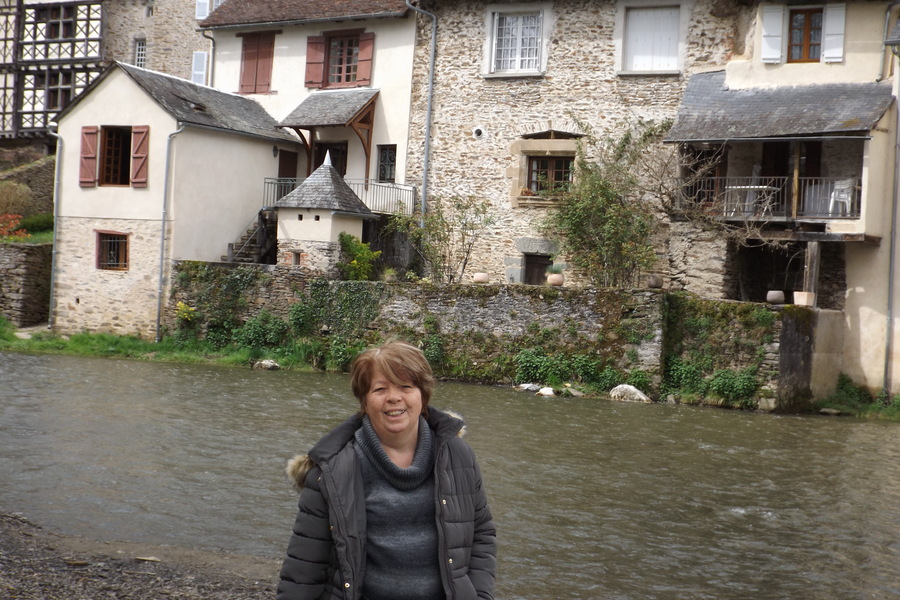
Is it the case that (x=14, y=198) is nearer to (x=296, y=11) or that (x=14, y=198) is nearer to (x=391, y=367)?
(x=296, y=11)

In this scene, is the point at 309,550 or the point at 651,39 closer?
the point at 309,550

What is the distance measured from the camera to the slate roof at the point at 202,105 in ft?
66.4

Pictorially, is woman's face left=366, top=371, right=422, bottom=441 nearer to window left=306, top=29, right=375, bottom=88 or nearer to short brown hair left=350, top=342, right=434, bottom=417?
short brown hair left=350, top=342, right=434, bottom=417

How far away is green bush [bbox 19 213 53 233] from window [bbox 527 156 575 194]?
544 inches

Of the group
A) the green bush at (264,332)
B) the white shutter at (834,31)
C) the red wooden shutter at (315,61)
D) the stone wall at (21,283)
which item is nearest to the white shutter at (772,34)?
the white shutter at (834,31)

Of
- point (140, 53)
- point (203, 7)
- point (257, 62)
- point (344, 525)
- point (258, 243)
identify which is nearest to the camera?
point (344, 525)

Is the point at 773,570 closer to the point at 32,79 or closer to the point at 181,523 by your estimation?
Result: the point at 181,523

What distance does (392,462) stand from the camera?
3113 mm

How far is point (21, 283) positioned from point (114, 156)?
338 cm

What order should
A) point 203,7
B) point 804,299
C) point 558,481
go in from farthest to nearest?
point 203,7 < point 804,299 < point 558,481

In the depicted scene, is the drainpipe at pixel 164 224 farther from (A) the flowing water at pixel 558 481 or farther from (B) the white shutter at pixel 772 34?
(B) the white shutter at pixel 772 34

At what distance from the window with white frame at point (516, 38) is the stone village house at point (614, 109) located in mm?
36

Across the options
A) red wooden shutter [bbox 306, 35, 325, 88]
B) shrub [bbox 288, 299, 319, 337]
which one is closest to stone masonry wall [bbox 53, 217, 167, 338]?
shrub [bbox 288, 299, 319, 337]

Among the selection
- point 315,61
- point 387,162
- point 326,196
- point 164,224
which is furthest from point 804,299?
point 315,61
